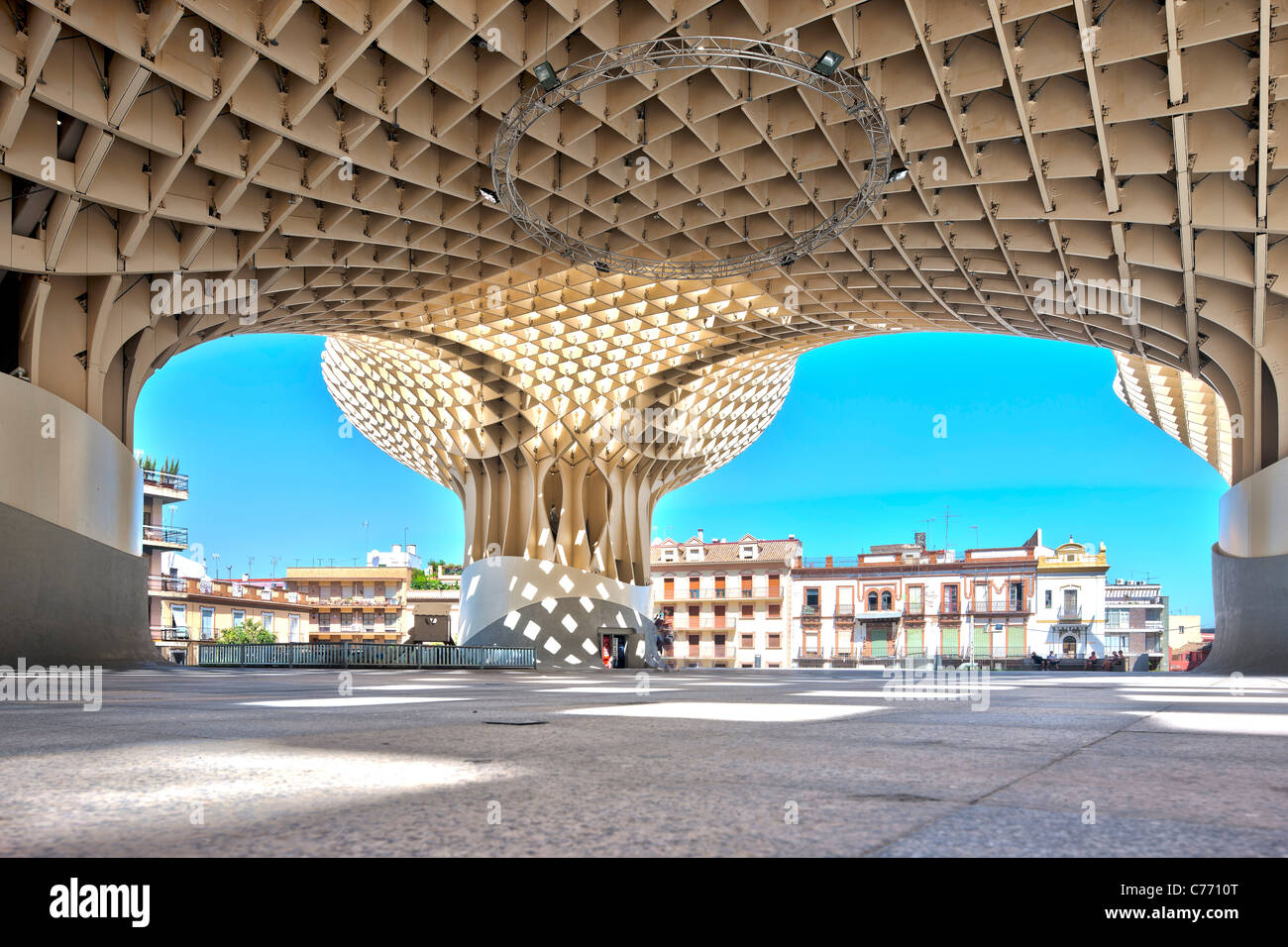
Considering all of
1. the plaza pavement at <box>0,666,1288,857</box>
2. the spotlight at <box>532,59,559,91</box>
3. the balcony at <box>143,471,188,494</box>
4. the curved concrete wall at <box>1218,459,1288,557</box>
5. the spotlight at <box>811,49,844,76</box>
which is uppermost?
the spotlight at <box>532,59,559,91</box>

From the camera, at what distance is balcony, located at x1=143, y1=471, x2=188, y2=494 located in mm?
70919

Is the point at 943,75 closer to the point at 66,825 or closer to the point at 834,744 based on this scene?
the point at 834,744

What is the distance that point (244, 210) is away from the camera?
21.7 m

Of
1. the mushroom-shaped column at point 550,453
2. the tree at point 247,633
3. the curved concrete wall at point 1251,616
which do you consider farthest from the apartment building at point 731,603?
the curved concrete wall at point 1251,616

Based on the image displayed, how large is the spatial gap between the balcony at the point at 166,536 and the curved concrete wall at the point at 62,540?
161 ft

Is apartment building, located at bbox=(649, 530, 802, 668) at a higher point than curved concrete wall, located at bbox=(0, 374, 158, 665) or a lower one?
lower

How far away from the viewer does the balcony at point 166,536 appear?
68.9m

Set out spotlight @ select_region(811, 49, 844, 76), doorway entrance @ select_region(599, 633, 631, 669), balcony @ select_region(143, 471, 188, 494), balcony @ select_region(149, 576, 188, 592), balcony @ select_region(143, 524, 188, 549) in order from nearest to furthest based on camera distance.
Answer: spotlight @ select_region(811, 49, 844, 76)
doorway entrance @ select_region(599, 633, 631, 669)
balcony @ select_region(143, 524, 188, 549)
balcony @ select_region(149, 576, 188, 592)
balcony @ select_region(143, 471, 188, 494)

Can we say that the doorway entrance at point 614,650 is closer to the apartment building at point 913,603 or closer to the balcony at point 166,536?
the apartment building at point 913,603

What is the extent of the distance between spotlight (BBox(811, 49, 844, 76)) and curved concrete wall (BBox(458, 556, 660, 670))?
28.6m

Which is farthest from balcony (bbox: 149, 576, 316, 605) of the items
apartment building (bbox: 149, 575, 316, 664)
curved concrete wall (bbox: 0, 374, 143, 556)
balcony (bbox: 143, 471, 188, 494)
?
curved concrete wall (bbox: 0, 374, 143, 556)

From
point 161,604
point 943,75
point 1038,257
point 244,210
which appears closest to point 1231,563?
point 1038,257

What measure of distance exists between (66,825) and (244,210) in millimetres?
21544

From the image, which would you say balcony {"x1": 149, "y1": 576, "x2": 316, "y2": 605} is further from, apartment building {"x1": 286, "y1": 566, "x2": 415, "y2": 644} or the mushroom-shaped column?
the mushroom-shaped column
